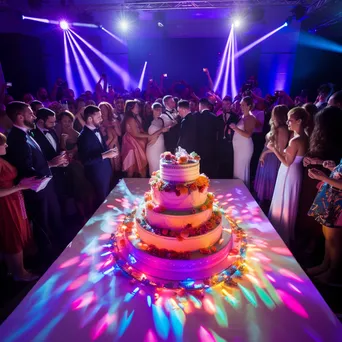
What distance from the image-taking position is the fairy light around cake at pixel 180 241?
2268 mm

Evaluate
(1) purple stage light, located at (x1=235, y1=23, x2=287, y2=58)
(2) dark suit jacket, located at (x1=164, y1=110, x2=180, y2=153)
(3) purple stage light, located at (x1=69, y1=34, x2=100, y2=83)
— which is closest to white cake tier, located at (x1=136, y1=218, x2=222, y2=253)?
(2) dark suit jacket, located at (x1=164, y1=110, x2=180, y2=153)

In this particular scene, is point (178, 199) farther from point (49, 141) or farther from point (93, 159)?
point (49, 141)

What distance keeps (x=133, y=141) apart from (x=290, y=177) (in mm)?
2908

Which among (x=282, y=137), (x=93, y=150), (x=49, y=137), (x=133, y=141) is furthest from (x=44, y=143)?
(x=282, y=137)

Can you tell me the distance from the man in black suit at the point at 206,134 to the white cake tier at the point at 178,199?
2.36 m

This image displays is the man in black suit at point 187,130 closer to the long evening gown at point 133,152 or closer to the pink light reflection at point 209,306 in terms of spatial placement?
the long evening gown at point 133,152

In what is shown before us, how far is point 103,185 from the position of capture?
13.2ft

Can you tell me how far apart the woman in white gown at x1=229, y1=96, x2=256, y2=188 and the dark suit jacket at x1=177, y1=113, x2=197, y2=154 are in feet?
2.23

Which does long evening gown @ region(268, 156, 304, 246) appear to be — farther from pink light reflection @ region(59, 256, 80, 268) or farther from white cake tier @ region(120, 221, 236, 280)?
pink light reflection @ region(59, 256, 80, 268)

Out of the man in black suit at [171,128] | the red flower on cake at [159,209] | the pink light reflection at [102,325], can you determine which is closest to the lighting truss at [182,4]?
the man in black suit at [171,128]

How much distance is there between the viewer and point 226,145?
5016mm

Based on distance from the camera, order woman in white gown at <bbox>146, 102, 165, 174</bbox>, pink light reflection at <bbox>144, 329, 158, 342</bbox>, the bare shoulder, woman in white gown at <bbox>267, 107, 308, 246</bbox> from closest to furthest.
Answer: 1. pink light reflection at <bbox>144, 329, 158, 342</bbox>
2. woman in white gown at <bbox>267, 107, 308, 246</bbox>
3. the bare shoulder
4. woman in white gown at <bbox>146, 102, 165, 174</bbox>

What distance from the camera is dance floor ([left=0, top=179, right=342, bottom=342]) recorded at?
1.72 meters

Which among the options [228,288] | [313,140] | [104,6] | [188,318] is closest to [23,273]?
[188,318]
